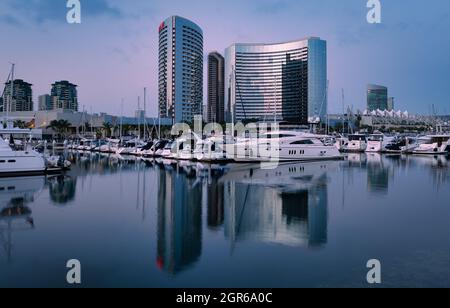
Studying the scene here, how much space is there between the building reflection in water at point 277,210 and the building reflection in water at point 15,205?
7110 mm

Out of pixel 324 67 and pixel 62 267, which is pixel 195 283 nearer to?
pixel 62 267

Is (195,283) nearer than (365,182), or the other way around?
(195,283)

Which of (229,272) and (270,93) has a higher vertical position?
(270,93)

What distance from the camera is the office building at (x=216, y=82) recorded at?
18912cm

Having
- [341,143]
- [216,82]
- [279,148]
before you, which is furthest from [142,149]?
[216,82]

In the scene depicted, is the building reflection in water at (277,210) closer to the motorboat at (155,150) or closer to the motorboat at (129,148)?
the motorboat at (155,150)

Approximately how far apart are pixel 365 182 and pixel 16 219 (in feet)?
69.1

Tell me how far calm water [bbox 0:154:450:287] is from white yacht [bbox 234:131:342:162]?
17004mm

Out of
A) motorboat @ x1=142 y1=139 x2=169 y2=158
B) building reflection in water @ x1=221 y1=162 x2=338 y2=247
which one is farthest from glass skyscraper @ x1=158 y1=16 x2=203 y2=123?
building reflection in water @ x1=221 y1=162 x2=338 y2=247

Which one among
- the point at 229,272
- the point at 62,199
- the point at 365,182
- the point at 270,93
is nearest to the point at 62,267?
the point at 229,272

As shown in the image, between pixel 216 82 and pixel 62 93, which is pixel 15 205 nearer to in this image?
pixel 216 82

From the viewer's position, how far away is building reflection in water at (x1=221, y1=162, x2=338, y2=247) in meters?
12.6

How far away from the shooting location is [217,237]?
12328 millimetres

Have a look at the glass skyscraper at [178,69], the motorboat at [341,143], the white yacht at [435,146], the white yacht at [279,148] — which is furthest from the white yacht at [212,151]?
the glass skyscraper at [178,69]
